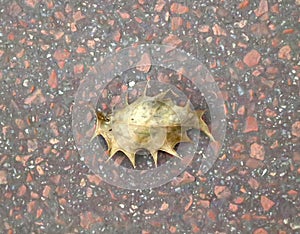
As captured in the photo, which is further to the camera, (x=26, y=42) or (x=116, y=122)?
(x=26, y=42)

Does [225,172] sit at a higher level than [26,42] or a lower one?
lower

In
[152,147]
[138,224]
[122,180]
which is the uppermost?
[152,147]

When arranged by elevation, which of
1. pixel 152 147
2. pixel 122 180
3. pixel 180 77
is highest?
pixel 180 77

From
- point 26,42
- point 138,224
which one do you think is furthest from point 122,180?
point 26,42

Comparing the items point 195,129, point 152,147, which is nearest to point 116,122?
A: point 152,147

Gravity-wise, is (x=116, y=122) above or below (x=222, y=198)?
above

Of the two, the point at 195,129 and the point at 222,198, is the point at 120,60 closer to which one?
the point at 195,129

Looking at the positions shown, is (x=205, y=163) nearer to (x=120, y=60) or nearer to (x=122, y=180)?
(x=122, y=180)
